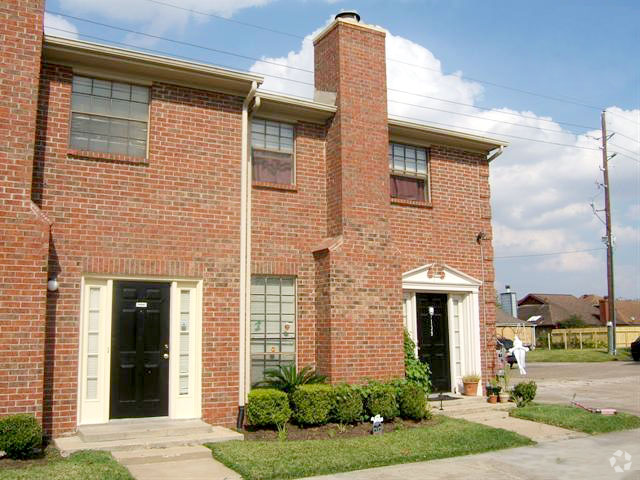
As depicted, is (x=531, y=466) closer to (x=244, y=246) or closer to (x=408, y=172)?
(x=244, y=246)

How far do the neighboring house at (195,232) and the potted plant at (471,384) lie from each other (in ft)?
0.91

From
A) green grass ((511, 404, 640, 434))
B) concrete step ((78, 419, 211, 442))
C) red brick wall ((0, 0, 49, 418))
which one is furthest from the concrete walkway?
red brick wall ((0, 0, 49, 418))

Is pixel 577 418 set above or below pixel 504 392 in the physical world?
below

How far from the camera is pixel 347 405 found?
10.3m

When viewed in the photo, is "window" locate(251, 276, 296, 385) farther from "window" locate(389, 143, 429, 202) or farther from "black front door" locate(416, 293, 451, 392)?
"window" locate(389, 143, 429, 202)

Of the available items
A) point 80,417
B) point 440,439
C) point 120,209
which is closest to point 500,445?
point 440,439

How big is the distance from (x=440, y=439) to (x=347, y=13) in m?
8.13

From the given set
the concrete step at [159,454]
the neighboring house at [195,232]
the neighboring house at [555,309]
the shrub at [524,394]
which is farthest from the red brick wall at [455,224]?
the neighboring house at [555,309]

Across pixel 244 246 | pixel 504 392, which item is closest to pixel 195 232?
pixel 244 246

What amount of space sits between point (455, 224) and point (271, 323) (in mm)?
4827

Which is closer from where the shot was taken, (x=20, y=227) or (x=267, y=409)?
(x=20, y=227)

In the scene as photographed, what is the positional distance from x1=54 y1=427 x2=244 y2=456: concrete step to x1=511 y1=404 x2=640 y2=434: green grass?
5.41m

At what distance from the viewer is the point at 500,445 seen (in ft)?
30.6

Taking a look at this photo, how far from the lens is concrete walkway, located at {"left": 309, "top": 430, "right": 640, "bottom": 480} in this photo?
24.9 ft
